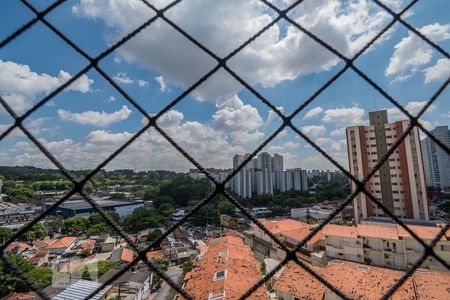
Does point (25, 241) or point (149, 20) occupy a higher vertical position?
point (149, 20)

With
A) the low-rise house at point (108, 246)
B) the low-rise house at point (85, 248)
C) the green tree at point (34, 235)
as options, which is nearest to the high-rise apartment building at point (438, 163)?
the low-rise house at point (108, 246)

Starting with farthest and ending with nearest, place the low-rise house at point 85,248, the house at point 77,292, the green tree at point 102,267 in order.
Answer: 1. the low-rise house at point 85,248
2. the green tree at point 102,267
3. the house at point 77,292

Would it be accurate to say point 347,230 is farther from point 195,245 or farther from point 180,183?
point 180,183

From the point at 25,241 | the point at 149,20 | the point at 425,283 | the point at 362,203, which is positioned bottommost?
the point at 25,241

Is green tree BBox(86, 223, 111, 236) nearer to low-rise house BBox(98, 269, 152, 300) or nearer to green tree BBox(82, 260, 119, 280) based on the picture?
green tree BBox(82, 260, 119, 280)

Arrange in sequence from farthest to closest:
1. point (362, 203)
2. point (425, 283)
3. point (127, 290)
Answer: point (362, 203) < point (127, 290) < point (425, 283)

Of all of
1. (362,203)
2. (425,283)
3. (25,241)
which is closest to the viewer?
(425,283)

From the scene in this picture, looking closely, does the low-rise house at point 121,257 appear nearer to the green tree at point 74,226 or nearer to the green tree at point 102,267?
the green tree at point 102,267

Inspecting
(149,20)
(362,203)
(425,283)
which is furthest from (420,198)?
(149,20)
